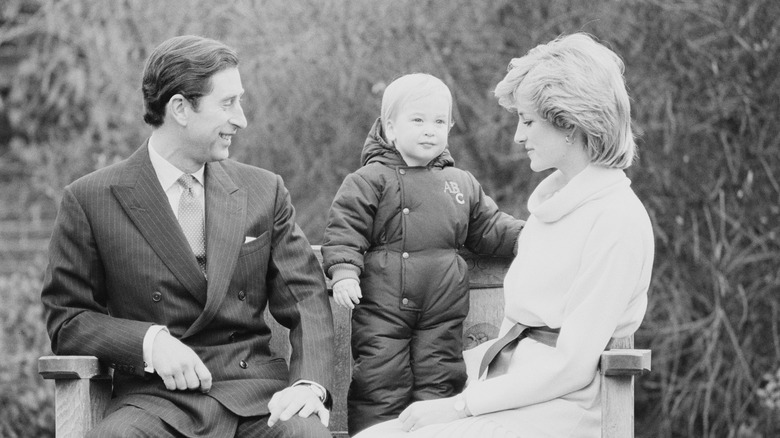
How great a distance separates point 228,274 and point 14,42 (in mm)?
5456

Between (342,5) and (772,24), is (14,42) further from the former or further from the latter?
(772,24)

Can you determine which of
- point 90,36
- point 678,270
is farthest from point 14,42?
point 678,270

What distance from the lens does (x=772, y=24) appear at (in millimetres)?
5629

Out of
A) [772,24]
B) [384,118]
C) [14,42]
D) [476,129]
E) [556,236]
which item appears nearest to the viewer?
[556,236]

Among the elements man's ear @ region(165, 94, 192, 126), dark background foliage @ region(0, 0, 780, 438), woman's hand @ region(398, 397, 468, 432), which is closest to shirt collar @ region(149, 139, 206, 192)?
man's ear @ region(165, 94, 192, 126)

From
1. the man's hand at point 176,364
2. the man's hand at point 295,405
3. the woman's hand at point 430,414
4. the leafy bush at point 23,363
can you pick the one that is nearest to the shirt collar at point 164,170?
the man's hand at point 176,364

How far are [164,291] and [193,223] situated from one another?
0.24m

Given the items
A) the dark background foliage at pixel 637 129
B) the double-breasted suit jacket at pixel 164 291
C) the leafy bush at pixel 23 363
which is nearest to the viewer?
the double-breasted suit jacket at pixel 164 291

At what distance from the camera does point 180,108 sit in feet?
11.8

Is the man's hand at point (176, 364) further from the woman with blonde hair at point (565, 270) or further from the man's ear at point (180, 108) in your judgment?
the man's ear at point (180, 108)

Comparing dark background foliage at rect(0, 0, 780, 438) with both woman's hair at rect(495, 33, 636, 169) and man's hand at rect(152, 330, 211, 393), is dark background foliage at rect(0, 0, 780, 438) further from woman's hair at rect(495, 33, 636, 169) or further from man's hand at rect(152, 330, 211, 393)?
man's hand at rect(152, 330, 211, 393)

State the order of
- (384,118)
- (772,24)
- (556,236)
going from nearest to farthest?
(556,236), (384,118), (772,24)

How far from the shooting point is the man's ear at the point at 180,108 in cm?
358

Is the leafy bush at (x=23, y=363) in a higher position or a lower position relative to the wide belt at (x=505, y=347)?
lower
